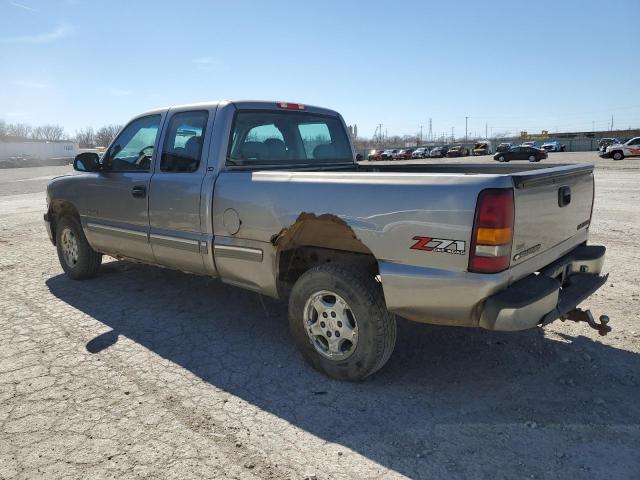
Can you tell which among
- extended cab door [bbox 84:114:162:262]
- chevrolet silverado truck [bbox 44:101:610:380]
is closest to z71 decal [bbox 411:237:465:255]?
chevrolet silverado truck [bbox 44:101:610:380]

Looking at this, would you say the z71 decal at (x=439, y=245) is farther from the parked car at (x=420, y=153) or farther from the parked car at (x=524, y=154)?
the parked car at (x=420, y=153)

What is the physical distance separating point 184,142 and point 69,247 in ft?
8.93

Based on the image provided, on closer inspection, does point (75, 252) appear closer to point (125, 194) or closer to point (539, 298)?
point (125, 194)

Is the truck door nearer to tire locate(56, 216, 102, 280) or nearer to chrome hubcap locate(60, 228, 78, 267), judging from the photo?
tire locate(56, 216, 102, 280)

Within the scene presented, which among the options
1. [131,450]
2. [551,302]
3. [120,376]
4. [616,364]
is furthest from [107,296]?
[616,364]

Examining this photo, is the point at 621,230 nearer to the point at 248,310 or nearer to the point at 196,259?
the point at 248,310

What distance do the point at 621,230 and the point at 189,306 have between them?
24.1 feet

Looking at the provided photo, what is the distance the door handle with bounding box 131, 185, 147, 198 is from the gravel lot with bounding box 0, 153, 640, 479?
117 centimetres

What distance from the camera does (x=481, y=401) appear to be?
122 inches

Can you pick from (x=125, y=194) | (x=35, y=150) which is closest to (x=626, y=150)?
(x=125, y=194)

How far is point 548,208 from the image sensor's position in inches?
120

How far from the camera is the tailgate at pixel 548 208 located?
9.03ft

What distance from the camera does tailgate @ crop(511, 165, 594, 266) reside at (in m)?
2.75

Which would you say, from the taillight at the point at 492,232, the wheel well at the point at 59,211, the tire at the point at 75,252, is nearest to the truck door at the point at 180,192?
the tire at the point at 75,252
